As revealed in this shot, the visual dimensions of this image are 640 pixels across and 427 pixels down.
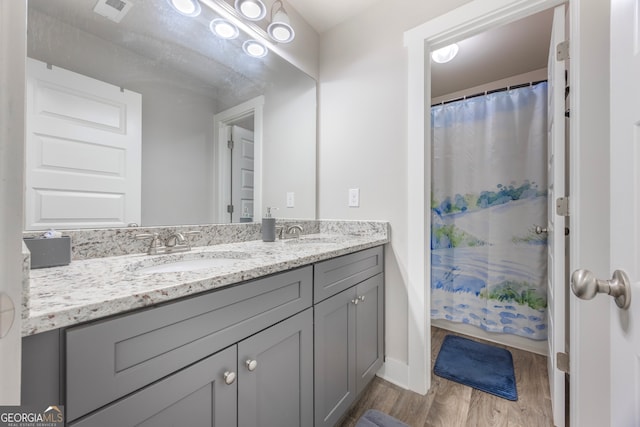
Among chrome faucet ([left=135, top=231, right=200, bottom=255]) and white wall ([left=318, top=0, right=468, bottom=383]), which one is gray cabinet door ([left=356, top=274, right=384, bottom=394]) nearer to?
white wall ([left=318, top=0, right=468, bottom=383])

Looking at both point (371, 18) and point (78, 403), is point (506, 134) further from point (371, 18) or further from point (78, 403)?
point (78, 403)

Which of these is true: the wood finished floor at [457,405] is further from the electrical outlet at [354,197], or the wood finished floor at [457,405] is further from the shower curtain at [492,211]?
the electrical outlet at [354,197]

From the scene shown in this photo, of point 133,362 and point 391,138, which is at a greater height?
point 391,138

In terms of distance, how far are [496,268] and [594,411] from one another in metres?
1.11

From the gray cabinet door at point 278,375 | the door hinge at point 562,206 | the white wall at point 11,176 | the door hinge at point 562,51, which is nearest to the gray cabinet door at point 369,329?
the gray cabinet door at point 278,375

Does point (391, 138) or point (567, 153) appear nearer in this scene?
point (567, 153)

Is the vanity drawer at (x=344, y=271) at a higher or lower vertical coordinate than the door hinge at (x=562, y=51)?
lower

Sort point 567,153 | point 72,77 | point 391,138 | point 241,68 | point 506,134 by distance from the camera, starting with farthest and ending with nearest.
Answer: point 506,134 < point 391,138 < point 241,68 < point 567,153 < point 72,77

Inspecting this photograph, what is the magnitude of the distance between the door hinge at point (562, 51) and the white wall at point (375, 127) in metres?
0.50

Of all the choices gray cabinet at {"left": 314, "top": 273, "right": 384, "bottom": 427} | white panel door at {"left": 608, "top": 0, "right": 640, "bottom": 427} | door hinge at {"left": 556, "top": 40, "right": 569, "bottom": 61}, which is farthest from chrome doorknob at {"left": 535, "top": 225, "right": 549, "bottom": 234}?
white panel door at {"left": 608, "top": 0, "right": 640, "bottom": 427}

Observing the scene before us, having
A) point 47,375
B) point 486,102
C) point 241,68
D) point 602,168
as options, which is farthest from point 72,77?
point 486,102

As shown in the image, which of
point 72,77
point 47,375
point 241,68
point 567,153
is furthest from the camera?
point 241,68

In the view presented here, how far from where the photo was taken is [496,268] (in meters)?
2.01

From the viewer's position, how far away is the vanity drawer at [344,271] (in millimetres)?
1026
